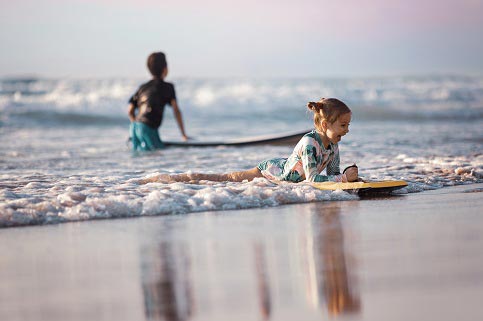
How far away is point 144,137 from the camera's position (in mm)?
11641

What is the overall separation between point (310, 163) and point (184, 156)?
181 inches

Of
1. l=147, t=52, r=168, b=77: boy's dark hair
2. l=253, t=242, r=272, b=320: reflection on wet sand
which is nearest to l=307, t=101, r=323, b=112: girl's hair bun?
l=253, t=242, r=272, b=320: reflection on wet sand

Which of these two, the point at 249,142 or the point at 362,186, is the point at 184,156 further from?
the point at 362,186

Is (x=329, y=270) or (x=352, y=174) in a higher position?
(x=352, y=174)

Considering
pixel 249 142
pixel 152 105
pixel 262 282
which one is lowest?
pixel 262 282

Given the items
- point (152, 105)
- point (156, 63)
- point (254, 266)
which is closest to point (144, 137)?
point (152, 105)

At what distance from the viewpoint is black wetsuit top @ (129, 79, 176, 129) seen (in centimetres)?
1151

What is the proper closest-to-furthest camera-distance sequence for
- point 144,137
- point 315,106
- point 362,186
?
point 362,186
point 315,106
point 144,137

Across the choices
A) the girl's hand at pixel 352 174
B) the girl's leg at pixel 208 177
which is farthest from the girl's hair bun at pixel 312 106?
the girl's leg at pixel 208 177

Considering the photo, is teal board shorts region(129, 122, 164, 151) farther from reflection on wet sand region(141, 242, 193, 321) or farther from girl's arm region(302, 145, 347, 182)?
reflection on wet sand region(141, 242, 193, 321)

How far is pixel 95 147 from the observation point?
13.6 m

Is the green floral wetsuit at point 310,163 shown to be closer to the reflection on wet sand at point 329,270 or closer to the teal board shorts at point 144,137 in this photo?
the reflection on wet sand at point 329,270

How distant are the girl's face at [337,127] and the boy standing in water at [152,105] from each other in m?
5.44

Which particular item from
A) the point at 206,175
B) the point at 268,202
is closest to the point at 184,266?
the point at 268,202
